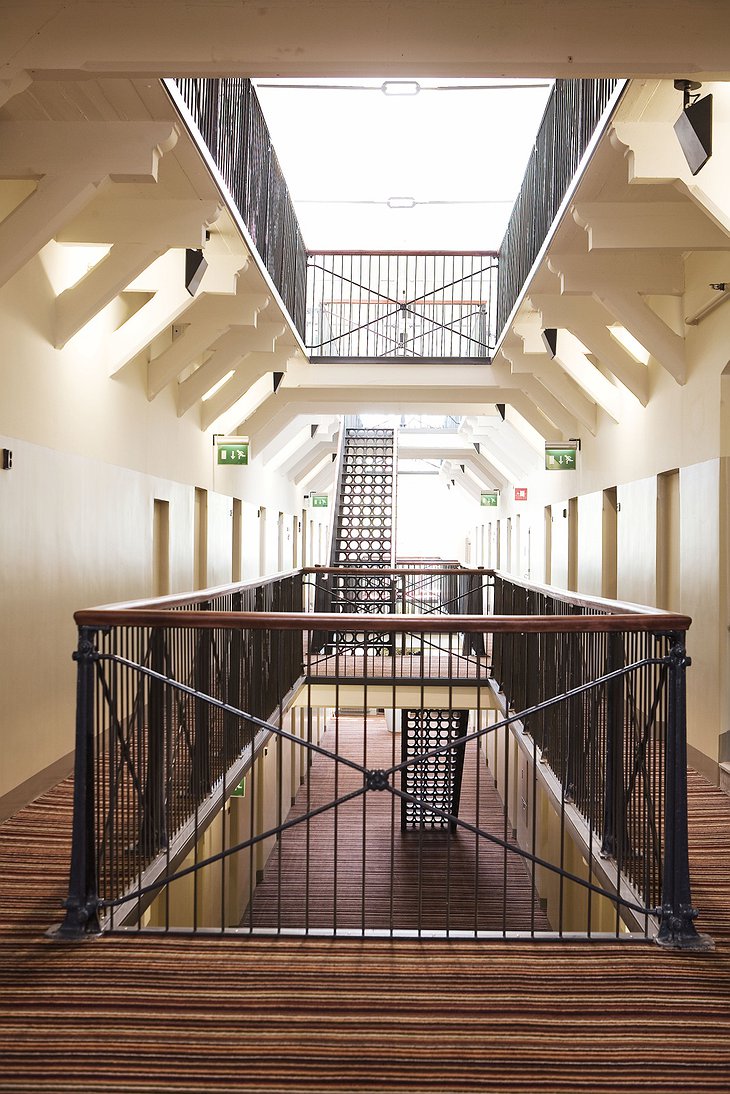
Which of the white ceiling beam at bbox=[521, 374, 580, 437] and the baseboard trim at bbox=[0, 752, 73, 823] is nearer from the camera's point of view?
the baseboard trim at bbox=[0, 752, 73, 823]

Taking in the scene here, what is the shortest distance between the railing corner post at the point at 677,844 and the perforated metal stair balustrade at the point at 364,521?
737 cm

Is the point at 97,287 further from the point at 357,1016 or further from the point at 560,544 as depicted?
the point at 560,544

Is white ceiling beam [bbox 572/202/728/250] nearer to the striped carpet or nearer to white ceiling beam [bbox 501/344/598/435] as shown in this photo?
the striped carpet

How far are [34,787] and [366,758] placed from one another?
2131 mm

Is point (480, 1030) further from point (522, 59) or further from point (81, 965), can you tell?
point (522, 59)

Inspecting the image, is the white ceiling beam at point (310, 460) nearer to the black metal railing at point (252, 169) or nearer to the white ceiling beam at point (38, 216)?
the black metal railing at point (252, 169)

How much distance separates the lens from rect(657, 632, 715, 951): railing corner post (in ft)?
9.82

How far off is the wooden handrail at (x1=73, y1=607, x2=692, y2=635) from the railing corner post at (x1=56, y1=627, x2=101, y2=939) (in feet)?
0.47

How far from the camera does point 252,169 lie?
7387 mm

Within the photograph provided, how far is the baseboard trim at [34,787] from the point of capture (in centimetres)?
474

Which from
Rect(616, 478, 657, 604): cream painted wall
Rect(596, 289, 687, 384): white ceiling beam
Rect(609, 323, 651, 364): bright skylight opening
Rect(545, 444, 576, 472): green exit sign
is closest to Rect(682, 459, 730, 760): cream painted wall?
Rect(596, 289, 687, 384): white ceiling beam

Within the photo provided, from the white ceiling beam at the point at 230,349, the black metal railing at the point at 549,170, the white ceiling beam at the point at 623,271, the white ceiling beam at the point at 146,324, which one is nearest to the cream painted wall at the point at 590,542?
the black metal railing at the point at 549,170

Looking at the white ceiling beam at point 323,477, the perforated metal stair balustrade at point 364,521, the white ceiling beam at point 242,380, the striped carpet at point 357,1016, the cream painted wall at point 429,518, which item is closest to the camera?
the striped carpet at point 357,1016

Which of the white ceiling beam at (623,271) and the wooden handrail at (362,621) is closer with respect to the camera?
the wooden handrail at (362,621)
